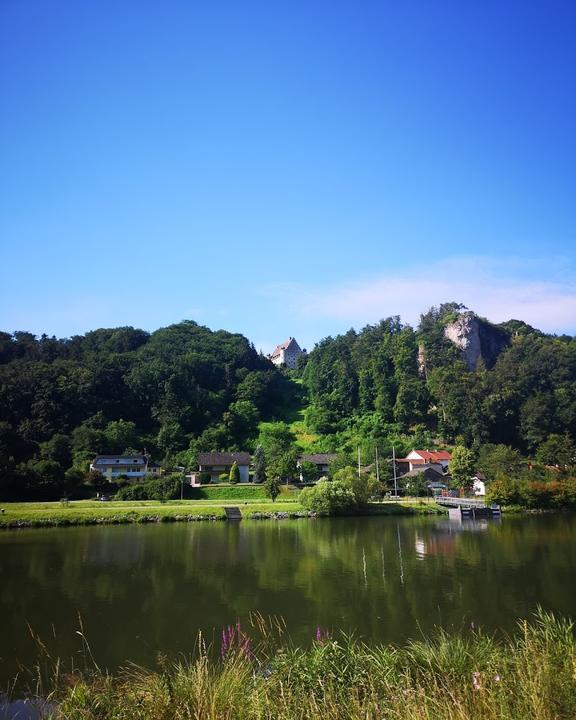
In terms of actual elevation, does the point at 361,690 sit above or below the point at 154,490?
A: above

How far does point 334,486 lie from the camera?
151 feet

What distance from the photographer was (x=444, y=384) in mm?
83500

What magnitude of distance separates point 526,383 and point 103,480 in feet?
226

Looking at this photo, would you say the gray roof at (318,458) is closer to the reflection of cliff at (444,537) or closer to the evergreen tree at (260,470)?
the evergreen tree at (260,470)

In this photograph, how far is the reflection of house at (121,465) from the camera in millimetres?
63438

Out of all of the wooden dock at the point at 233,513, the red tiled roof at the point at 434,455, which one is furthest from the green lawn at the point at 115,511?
the red tiled roof at the point at 434,455

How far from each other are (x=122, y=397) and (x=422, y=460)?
4985cm

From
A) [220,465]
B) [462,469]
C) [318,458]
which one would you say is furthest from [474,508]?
[220,465]

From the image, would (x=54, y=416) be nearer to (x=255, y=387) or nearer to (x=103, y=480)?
(x=103, y=480)

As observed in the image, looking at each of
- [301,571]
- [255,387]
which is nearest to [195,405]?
[255,387]

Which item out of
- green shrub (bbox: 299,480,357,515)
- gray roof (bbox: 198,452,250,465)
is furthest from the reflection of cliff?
gray roof (bbox: 198,452,250,465)

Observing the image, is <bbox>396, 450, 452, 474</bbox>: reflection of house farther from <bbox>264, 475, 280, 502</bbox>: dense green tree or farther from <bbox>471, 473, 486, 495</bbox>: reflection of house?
<bbox>264, 475, 280, 502</bbox>: dense green tree

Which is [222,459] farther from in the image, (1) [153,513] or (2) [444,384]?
(2) [444,384]

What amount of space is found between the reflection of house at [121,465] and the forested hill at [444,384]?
32341 millimetres
